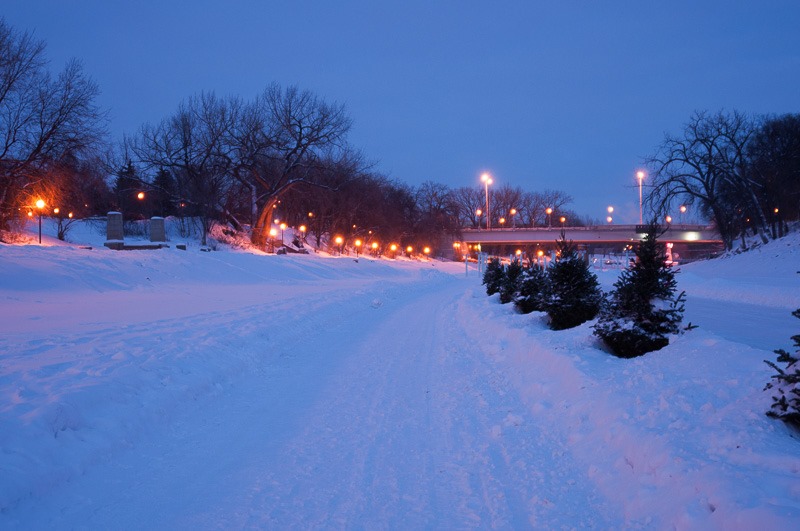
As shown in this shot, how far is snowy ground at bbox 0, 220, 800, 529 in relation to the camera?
4141 mm

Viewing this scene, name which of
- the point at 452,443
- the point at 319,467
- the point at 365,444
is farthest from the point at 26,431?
the point at 452,443

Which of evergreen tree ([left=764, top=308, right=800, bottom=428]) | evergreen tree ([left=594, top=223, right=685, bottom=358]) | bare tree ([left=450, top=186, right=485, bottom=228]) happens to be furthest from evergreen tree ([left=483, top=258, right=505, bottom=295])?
bare tree ([left=450, top=186, right=485, bottom=228])

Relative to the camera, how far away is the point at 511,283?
19172mm

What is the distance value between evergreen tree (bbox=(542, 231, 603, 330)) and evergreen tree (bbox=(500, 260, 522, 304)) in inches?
200

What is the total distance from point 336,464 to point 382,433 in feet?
3.34

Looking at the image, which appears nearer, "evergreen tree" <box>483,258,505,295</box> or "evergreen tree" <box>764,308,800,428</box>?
"evergreen tree" <box>764,308,800,428</box>

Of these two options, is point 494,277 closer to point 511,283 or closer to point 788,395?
point 511,283

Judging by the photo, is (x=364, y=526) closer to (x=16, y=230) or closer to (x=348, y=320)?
(x=348, y=320)

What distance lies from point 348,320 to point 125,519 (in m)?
13.2

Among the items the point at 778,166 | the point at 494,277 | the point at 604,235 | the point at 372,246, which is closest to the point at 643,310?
the point at 494,277

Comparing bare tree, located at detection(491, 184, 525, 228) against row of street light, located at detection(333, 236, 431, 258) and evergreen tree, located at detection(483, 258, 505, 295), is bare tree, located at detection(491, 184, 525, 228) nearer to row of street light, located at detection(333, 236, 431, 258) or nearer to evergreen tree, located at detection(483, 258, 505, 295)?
row of street light, located at detection(333, 236, 431, 258)

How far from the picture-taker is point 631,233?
71.1 metres

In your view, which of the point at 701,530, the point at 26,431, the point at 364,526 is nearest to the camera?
the point at 701,530

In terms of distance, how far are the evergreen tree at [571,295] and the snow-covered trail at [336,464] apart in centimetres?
378
